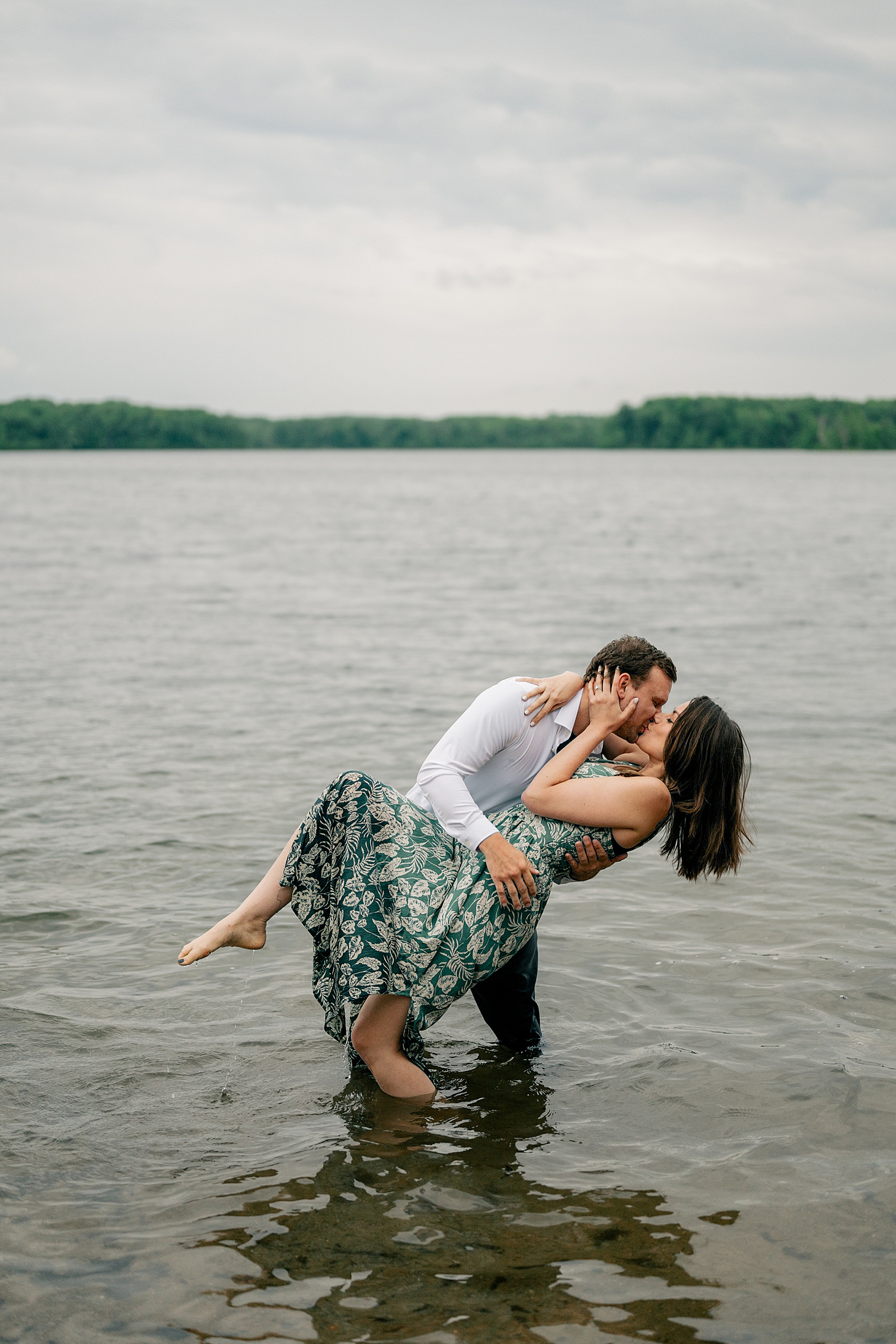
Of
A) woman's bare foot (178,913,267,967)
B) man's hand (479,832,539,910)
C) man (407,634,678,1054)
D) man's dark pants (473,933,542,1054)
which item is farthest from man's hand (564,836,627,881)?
woman's bare foot (178,913,267,967)

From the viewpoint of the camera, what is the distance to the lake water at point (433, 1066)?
3.94m

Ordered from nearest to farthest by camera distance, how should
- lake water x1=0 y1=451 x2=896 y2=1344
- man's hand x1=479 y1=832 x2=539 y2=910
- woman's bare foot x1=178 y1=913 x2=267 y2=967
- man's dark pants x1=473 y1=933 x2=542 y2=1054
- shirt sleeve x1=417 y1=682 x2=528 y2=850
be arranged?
lake water x1=0 y1=451 x2=896 y2=1344, man's hand x1=479 y1=832 x2=539 y2=910, shirt sleeve x1=417 y1=682 x2=528 y2=850, woman's bare foot x1=178 y1=913 x2=267 y2=967, man's dark pants x1=473 y1=933 x2=542 y2=1054

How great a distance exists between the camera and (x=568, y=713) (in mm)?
5000

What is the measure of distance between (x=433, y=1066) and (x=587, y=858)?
4.77 ft

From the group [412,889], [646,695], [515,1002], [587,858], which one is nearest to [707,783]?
[646,695]

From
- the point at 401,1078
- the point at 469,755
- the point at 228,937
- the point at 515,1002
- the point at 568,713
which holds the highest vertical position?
the point at 568,713

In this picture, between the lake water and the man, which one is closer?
the lake water

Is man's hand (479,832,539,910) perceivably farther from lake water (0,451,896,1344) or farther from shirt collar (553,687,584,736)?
lake water (0,451,896,1344)

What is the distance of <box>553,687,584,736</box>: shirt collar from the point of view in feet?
16.4

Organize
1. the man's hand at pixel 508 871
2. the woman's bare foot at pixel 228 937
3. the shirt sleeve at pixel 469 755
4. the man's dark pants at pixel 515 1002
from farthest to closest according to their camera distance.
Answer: the man's dark pants at pixel 515 1002
the woman's bare foot at pixel 228 937
the shirt sleeve at pixel 469 755
the man's hand at pixel 508 871

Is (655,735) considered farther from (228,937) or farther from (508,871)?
(228,937)

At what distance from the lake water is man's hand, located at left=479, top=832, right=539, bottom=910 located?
1049 mm

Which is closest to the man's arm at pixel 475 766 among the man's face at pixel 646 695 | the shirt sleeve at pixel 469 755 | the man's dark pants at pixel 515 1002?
the shirt sleeve at pixel 469 755

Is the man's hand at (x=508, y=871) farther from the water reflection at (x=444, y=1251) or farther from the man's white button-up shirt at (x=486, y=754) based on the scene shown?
the water reflection at (x=444, y=1251)
